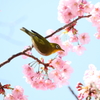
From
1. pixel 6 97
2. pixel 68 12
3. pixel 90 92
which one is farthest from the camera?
pixel 68 12

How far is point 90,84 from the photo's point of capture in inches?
128

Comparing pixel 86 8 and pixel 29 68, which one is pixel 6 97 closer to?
pixel 29 68

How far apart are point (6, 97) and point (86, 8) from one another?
192 cm

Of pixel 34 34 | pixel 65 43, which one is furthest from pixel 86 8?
pixel 34 34

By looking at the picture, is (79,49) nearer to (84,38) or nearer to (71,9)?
(84,38)

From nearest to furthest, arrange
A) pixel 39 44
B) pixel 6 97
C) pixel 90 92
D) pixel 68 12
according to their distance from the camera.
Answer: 1. pixel 90 92
2. pixel 39 44
3. pixel 6 97
4. pixel 68 12

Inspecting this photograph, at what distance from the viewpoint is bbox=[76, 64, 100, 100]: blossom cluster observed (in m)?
3.08

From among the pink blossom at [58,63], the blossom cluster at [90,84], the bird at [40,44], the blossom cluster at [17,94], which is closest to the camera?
the blossom cluster at [90,84]

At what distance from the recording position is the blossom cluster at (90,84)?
3.08 meters

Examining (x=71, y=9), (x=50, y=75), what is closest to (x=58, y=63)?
(x=50, y=75)

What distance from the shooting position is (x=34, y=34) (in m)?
3.50

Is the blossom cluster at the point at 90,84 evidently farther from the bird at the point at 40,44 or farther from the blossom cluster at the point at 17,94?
the blossom cluster at the point at 17,94

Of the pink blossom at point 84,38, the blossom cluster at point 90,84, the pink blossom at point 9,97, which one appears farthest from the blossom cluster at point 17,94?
the pink blossom at point 84,38

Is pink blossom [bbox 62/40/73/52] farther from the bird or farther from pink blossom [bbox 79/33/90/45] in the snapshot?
the bird
